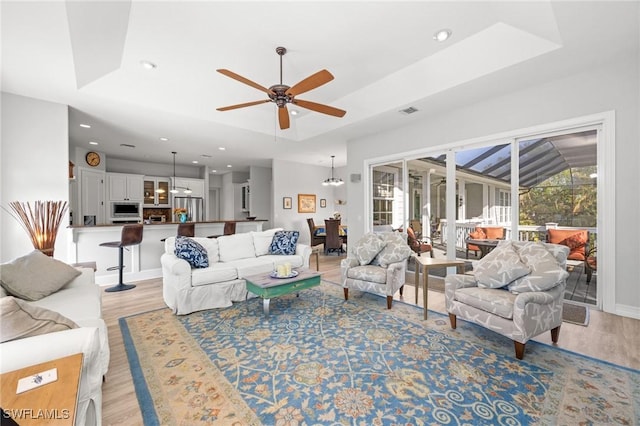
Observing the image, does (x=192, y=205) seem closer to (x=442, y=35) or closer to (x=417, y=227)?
(x=417, y=227)

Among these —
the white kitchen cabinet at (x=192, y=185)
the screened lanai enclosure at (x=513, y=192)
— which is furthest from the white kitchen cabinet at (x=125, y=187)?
the screened lanai enclosure at (x=513, y=192)

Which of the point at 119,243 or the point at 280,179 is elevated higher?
the point at 280,179

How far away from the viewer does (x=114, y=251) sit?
193 inches

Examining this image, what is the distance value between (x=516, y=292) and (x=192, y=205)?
29.3ft

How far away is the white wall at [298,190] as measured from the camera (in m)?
8.14

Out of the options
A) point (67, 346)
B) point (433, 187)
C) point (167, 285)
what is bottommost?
point (167, 285)

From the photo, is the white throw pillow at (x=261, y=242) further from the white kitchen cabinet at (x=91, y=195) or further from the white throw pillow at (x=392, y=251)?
the white kitchen cabinet at (x=91, y=195)

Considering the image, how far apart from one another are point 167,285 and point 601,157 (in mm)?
5584

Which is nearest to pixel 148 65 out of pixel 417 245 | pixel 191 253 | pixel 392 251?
pixel 191 253

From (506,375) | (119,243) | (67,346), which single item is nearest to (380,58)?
(506,375)

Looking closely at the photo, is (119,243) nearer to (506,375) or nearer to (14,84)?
(14,84)

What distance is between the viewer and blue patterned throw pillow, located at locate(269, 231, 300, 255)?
4598mm

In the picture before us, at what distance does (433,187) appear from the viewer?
16.5 ft

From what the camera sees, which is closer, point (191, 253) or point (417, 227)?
point (191, 253)
